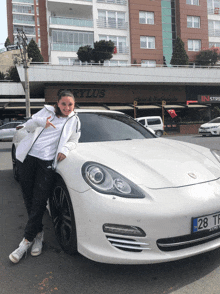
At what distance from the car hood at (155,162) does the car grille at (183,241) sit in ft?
1.28

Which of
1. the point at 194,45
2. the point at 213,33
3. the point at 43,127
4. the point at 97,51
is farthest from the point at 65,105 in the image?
the point at 213,33

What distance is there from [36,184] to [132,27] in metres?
32.6

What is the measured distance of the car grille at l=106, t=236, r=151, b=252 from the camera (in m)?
2.02

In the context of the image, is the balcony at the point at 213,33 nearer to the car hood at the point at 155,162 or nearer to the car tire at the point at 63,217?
the car hood at the point at 155,162

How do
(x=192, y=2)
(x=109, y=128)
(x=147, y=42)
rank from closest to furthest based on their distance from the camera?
(x=109, y=128), (x=147, y=42), (x=192, y=2)

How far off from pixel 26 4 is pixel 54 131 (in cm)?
6854

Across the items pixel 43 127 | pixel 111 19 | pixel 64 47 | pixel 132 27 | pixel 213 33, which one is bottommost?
pixel 43 127

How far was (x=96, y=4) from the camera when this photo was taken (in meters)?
30.8

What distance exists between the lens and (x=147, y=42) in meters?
32.8

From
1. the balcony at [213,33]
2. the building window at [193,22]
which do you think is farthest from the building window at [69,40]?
the balcony at [213,33]

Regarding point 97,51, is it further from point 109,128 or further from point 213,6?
point 109,128

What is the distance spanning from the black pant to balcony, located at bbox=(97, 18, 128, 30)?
31.3 m

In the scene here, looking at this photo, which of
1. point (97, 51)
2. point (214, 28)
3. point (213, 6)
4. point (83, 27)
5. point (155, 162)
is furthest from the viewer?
point (214, 28)

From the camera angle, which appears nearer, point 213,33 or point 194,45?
point 194,45
